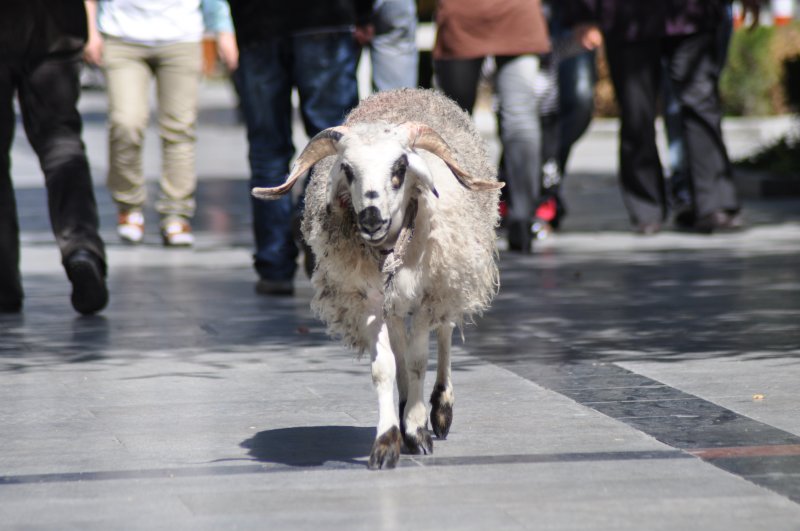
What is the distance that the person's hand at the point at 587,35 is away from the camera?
10555mm

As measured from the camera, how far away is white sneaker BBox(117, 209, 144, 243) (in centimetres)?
1068

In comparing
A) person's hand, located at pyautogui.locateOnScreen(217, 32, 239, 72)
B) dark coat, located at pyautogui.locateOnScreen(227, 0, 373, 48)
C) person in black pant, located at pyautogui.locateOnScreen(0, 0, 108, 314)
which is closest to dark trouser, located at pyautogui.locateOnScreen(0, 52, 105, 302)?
person in black pant, located at pyautogui.locateOnScreen(0, 0, 108, 314)

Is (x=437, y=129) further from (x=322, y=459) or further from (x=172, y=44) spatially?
(x=172, y=44)

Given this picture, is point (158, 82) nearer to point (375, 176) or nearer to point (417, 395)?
point (417, 395)

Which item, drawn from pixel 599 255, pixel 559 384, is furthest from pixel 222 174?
pixel 559 384

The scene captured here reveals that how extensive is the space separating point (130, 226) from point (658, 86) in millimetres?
3615

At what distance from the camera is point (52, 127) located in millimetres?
7914

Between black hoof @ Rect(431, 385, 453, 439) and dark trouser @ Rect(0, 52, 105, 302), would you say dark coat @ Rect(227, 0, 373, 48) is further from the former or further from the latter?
black hoof @ Rect(431, 385, 453, 439)

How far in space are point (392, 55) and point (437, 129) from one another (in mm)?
3163

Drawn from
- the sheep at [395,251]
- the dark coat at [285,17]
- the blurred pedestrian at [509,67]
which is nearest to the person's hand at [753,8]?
the blurred pedestrian at [509,67]

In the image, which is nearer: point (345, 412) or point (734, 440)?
point (734, 440)

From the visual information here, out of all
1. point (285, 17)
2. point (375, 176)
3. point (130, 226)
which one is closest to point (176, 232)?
point (130, 226)

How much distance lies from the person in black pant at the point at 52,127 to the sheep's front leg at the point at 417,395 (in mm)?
2835

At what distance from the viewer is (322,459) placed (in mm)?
4984
